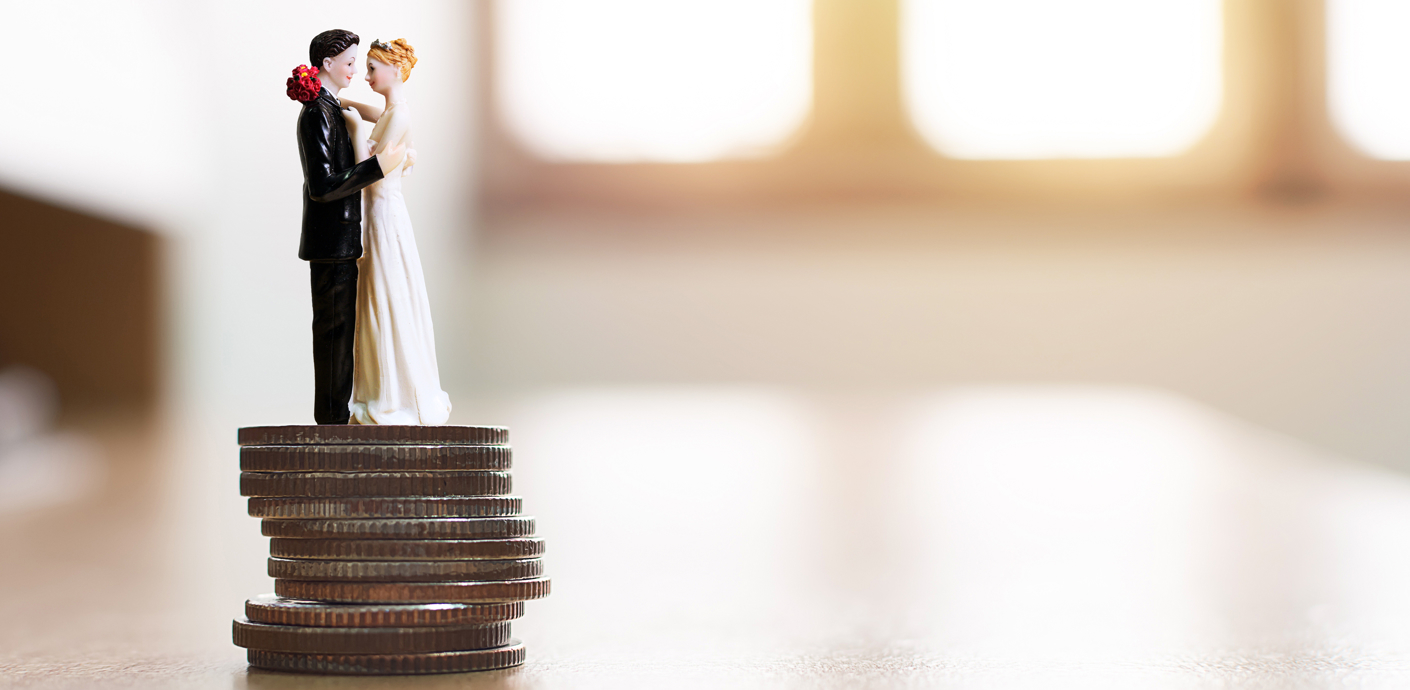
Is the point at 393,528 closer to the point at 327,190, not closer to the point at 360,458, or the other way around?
the point at 360,458

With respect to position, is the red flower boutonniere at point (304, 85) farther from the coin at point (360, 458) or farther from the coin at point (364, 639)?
the coin at point (364, 639)

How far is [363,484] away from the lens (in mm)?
1379

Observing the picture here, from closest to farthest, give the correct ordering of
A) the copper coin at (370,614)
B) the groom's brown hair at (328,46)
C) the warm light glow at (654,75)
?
the copper coin at (370,614) < the groom's brown hair at (328,46) < the warm light glow at (654,75)

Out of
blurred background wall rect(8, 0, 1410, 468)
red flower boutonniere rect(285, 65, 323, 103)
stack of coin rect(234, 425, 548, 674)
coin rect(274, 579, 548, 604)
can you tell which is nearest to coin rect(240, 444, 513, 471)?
stack of coin rect(234, 425, 548, 674)

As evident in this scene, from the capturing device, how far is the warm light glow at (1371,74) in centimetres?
794

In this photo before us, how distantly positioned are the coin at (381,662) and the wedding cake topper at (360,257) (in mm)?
245

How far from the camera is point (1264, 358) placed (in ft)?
26.5

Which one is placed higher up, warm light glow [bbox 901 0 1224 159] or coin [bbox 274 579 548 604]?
warm light glow [bbox 901 0 1224 159]

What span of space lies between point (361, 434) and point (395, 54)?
0.44 m

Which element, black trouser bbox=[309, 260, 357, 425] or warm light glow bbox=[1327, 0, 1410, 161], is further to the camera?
warm light glow bbox=[1327, 0, 1410, 161]

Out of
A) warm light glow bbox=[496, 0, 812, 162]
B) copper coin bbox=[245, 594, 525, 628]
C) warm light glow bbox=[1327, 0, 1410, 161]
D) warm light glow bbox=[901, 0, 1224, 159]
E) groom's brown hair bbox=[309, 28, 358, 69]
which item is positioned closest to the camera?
copper coin bbox=[245, 594, 525, 628]

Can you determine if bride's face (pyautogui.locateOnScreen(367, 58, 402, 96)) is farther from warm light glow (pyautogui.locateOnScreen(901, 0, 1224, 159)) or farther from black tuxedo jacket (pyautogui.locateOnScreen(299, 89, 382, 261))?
warm light glow (pyautogui.locateOnScreen(901, 0, 1224, 159))

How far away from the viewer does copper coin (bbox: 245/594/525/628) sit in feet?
4.51

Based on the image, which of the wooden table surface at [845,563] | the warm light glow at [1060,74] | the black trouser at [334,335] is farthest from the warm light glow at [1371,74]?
the black trouser at [334,335]
